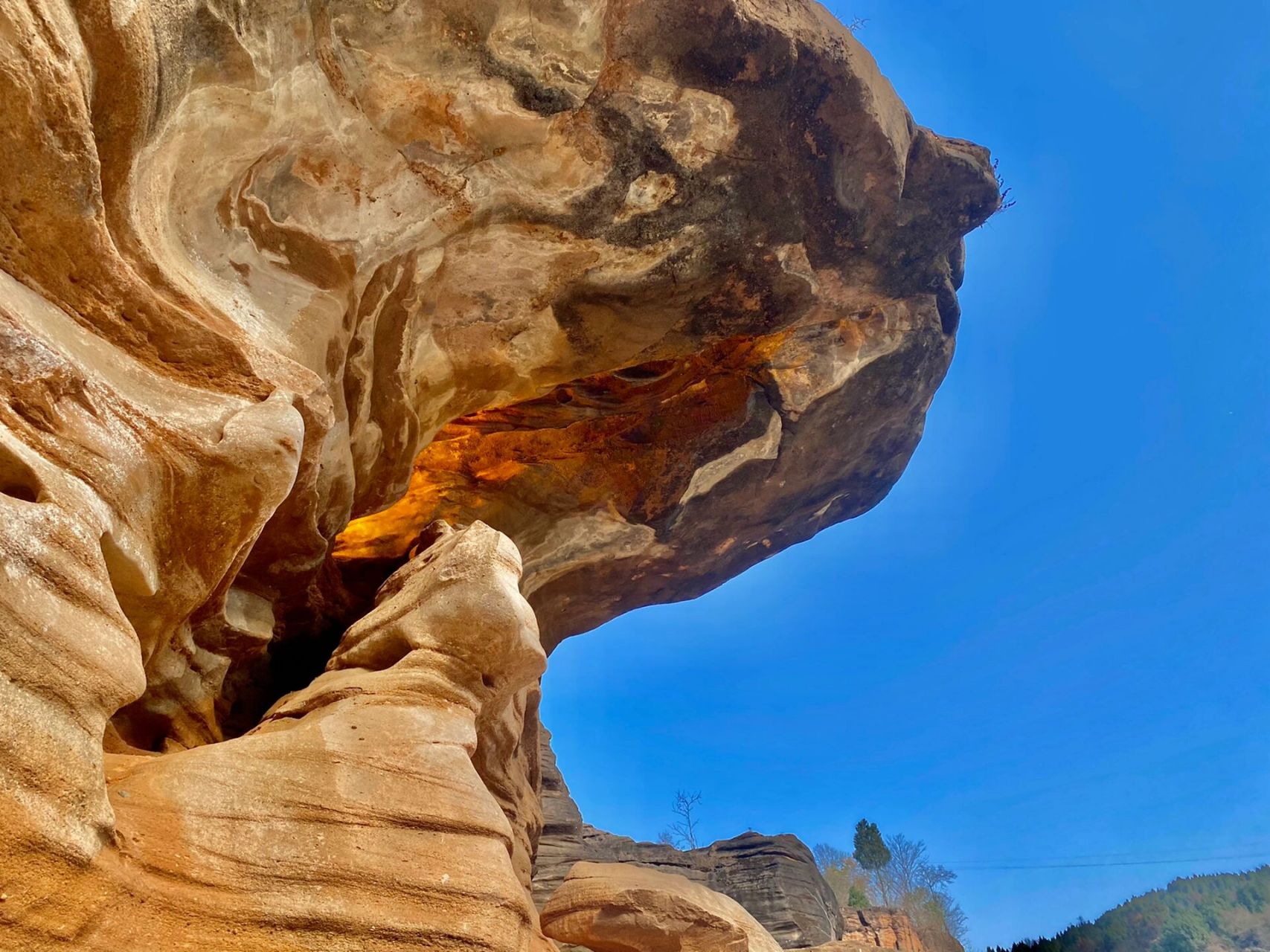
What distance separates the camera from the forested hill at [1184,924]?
15906mm

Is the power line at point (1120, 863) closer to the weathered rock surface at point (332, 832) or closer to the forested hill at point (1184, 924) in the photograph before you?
the forested hill at point (1184, 924)

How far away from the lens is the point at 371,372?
7852 millimetres

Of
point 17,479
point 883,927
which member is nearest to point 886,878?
point 883,927

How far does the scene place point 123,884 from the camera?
11.6 feet

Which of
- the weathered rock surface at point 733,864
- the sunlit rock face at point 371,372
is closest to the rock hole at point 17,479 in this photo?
the sunlit rock face at point 371,372

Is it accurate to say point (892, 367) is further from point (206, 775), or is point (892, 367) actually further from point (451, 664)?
point (206, 775)

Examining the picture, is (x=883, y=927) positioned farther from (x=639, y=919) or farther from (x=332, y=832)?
(x=332, y=832)

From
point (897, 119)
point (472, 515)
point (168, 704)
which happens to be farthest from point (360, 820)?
point (897, 119)

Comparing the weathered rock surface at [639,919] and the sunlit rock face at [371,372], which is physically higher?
the sunlit rock face at [371,372]

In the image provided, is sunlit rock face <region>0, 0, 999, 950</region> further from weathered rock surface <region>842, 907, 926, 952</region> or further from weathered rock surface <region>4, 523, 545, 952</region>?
weathered rock surface <region>842, 907, 926, 952</region>

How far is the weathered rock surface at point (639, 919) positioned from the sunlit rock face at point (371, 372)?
875 mm

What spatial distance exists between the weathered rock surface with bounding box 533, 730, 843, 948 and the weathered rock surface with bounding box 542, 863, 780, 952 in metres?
4.10

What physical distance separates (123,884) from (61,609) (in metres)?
1.22

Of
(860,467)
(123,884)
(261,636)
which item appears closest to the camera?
(123,884)
